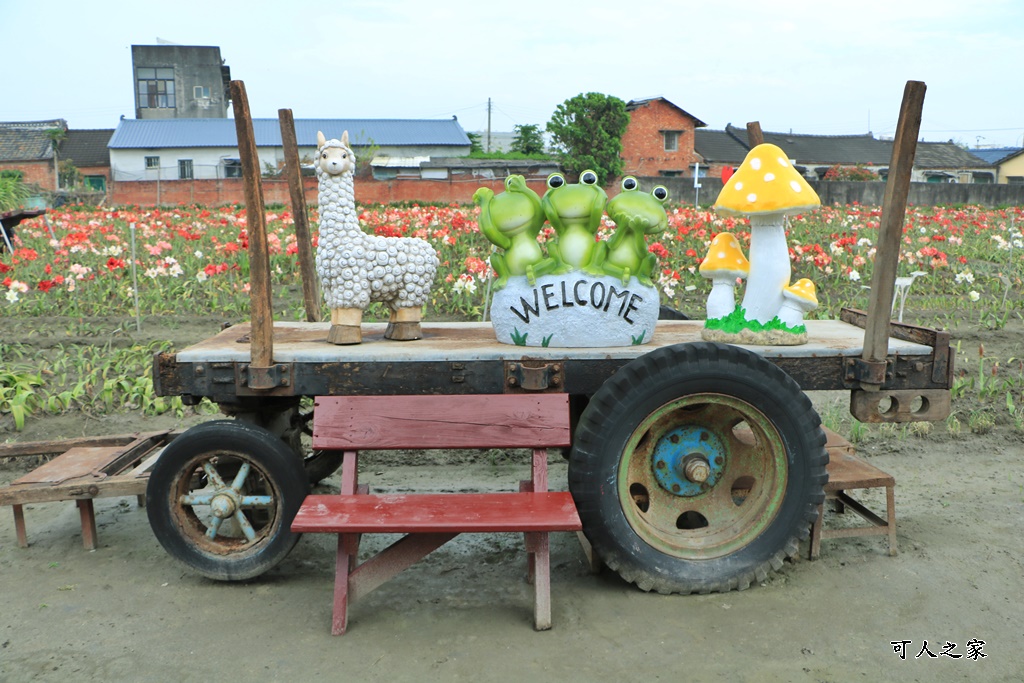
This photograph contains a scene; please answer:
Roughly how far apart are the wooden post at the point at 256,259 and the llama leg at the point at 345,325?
1.25 feet

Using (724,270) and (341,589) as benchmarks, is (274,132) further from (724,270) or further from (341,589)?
(341,589)

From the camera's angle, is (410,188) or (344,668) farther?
(410,188)

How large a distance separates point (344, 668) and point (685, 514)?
167 cm

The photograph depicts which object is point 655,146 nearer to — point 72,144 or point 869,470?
point 72,144

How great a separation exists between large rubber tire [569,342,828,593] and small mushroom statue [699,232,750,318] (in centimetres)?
57

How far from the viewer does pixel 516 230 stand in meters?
3.74

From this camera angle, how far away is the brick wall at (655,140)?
129 feet

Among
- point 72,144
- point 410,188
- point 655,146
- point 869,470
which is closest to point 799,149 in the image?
point 655,146

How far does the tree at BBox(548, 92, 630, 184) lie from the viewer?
33.9 meters

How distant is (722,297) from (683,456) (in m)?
0.82

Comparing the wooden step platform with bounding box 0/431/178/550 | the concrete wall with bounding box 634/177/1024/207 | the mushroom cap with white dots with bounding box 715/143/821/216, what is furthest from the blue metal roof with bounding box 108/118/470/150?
the mushroom cap with white dots with bounding box 715/143/821/216

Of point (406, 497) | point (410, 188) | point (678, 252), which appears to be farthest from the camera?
point (410, 188)

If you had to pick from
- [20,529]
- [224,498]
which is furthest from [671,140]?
[224,498]

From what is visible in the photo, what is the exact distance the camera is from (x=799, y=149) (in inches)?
1829
